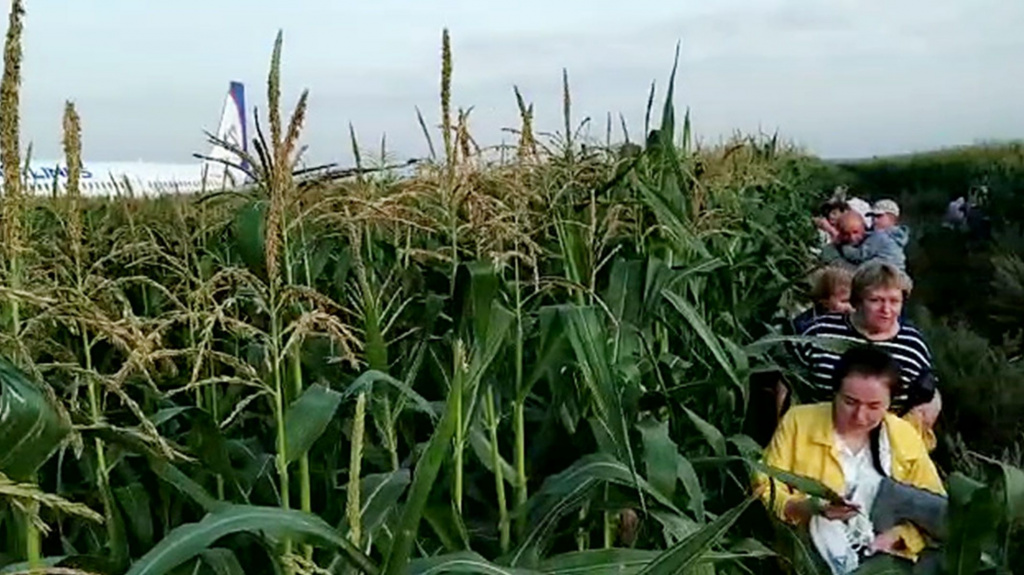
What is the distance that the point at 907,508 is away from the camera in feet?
10.1

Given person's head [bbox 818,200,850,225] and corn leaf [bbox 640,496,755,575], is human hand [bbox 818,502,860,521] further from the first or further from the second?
person's head [bbox 818,200,850,225]

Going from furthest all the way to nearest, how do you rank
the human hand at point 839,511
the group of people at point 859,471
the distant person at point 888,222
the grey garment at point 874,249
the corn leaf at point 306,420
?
the distant person at point 888,222 → the grey garment at point 874,249 → the group of people at point 859,471 → the human hand at point 839,511 → the corn leaf at point 306,420

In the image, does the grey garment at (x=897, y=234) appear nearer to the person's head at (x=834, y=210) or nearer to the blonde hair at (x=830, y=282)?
the person's head at (x=834, y=210)

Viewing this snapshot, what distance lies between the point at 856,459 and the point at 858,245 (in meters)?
3.65

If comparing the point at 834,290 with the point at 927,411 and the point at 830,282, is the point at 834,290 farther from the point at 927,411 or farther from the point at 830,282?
the point at 927,411

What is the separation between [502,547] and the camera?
248 cm

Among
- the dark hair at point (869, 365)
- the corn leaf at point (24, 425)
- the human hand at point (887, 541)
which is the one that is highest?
the corn leaf at point (24, 425)

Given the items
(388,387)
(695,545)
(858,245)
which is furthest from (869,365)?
(858,245)

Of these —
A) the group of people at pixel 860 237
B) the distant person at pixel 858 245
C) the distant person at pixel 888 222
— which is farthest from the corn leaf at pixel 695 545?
the distant person at pixel 888 222

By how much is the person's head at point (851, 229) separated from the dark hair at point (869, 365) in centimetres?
364

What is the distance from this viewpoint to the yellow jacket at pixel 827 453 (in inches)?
124

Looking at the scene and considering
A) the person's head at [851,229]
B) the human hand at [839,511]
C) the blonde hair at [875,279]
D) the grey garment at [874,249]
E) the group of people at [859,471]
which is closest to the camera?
the human hand at [839,511]

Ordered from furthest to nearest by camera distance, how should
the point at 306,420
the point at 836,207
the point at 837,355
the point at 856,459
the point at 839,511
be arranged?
the point at 836,207 → the point at 837,355 → the point at 856,459 → the point at 839,511 → the point at 306,420

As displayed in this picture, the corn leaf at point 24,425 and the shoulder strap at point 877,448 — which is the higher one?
the corn leaf at point 24,425
